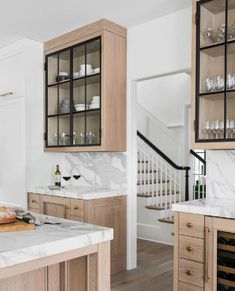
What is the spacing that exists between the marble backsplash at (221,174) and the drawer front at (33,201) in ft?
6.64

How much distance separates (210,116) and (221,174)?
1.90 ft

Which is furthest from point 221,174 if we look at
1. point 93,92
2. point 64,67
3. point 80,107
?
point 64,67

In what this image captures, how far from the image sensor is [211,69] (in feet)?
9.34

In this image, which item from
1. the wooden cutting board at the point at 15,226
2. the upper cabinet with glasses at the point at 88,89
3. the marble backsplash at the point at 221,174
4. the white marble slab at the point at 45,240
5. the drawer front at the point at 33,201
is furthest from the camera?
the drawer front at the point at 33,201

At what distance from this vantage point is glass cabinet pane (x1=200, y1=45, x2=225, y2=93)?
277cm

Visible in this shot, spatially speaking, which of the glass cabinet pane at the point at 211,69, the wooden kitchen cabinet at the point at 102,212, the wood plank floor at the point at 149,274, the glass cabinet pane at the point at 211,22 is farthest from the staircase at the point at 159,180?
the glass cabinet pane at the point at 211,22

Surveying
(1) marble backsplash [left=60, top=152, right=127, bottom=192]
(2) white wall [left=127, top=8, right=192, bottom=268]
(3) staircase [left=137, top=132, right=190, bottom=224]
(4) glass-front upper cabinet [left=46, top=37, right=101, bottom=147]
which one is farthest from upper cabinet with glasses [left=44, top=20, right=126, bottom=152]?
(3) staircase [left=137, top=132, right=190, bottom=224]

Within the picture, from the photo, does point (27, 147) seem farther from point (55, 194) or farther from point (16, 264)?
point (16, 264)

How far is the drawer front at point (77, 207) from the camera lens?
3.39 metres

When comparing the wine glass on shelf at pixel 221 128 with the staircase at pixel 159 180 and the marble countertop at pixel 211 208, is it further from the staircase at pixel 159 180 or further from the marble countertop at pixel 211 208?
the staircase at pixel 159 180

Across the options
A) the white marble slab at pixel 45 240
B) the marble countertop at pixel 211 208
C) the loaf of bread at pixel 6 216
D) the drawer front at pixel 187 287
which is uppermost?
the loaf of bread at pixel 6 216

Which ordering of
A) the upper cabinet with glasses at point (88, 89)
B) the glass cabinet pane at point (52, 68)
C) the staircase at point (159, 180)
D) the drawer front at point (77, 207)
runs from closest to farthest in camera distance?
1. the drawer front at point (77, 207)
2. the upper cabinet with glasses at point (88, 89)
3. the glass cabinet pane at point (52, 68)
4. the staircase at point (159, 180)

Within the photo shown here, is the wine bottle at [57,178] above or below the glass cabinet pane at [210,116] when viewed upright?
below

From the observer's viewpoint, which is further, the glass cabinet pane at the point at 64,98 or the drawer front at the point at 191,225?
the glass cabinet pane at the point at 64,98
